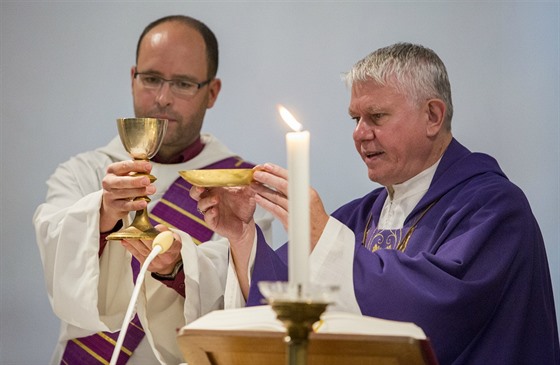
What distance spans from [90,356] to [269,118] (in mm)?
1843

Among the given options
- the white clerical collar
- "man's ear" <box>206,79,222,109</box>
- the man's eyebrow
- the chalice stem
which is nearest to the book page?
the chalice stem

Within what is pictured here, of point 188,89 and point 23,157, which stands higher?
point 188,89

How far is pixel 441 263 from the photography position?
356 cm

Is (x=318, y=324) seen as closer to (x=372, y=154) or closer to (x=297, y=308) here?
(x=297, y=308)

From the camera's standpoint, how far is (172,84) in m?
5.05

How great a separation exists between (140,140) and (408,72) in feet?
3.79

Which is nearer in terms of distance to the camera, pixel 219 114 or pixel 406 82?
pixel 406 82

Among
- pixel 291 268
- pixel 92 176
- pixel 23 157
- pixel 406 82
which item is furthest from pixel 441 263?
pixel 23 157

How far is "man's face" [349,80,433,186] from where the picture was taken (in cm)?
415

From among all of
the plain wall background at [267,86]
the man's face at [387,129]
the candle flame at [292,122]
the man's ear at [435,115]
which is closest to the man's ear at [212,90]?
the plain wall background at [267,86]

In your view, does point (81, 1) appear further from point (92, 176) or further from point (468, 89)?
point (468, 89)

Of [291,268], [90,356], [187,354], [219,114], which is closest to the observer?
[291,268]

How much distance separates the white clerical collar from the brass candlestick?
7.82 feet

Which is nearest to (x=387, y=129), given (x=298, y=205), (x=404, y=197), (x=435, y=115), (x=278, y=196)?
(x=435, y=115)
